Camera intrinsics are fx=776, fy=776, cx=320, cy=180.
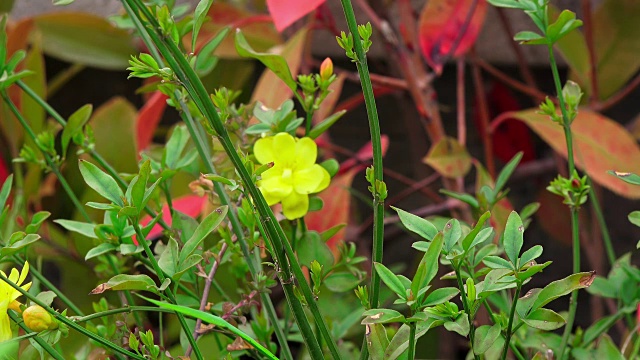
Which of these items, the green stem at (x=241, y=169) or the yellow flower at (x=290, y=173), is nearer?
the green stem at (x=241, y=169)

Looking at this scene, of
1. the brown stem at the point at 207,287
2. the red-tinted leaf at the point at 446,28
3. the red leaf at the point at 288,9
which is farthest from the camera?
the red-tinted leaf at the point at 446,28

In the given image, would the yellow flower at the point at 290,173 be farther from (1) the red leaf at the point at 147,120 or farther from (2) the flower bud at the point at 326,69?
(1) the red leaf at the point at 147,120

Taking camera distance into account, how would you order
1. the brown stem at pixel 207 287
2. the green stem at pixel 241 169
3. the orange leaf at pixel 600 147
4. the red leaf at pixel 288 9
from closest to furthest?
the green stem at pixel 241 169
the brown stem at pixel 207 287
the red leaf at pixel 288 9
the orange leaf at pixel 600 147

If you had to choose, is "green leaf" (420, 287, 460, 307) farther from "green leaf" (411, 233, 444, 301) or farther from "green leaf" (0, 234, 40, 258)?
"green leaf" (0, 234, 40, 258)

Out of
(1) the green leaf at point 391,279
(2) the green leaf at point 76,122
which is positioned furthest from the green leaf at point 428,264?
(2) the green leaf at point 76,122

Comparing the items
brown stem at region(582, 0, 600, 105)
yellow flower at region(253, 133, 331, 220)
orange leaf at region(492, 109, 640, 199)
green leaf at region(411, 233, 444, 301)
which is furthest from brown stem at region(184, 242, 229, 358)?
brown stem at region(582, 0, 600, 105)

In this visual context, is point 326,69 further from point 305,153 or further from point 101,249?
point 101,249

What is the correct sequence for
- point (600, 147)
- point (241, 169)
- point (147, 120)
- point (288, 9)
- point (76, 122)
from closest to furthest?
point (241, 169) < point (76, 122) < point (288, 9) < point (600, 147) < point (147, 120)

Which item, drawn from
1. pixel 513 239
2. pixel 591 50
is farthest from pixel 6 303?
pixel 591 50
